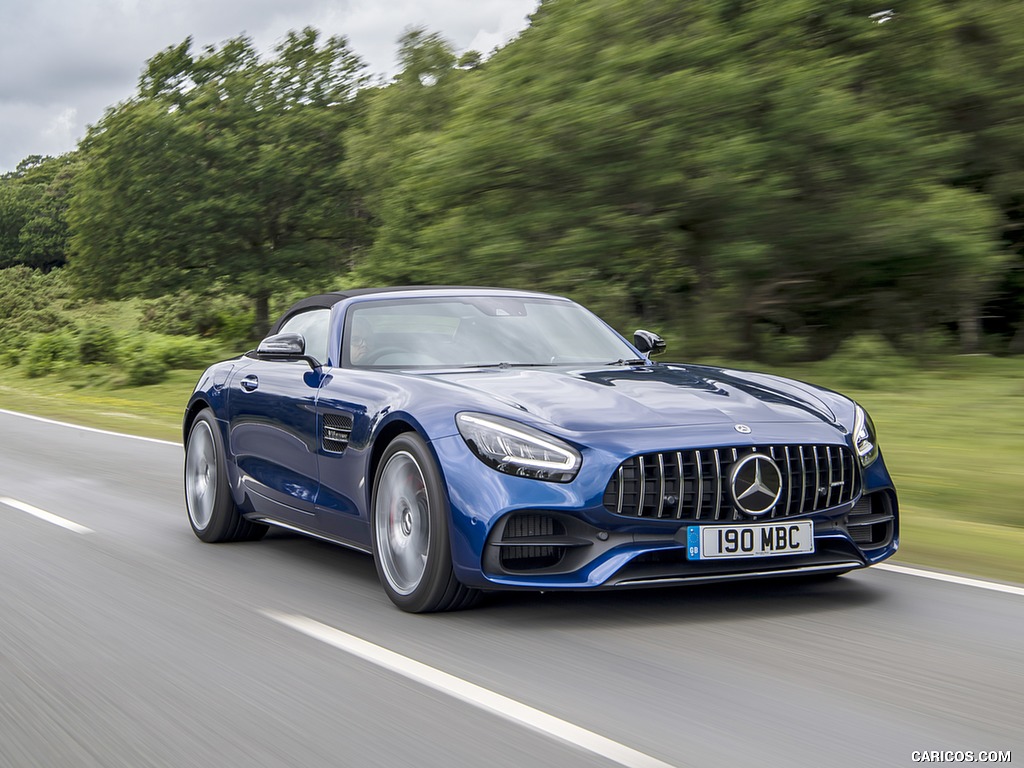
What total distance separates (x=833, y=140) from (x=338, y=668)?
42.2 ft

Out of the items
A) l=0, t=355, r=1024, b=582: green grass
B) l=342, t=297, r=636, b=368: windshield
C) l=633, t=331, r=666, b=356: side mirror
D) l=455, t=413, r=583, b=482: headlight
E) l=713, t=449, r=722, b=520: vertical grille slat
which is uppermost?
l=342, t=297, r=636, b=368: windshield

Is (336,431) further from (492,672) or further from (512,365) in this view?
(492,672)

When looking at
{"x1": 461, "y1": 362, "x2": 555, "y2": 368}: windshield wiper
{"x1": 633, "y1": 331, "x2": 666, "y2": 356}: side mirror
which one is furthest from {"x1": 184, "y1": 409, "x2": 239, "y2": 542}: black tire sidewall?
{"x1": 633, "y1": 331, "x2": 666, "y2": 356}: side mirror

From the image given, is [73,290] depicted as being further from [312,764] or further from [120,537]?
[312,764]

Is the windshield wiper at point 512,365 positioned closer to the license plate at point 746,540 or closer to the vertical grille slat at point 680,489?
the vertical grille slat at point 680,489

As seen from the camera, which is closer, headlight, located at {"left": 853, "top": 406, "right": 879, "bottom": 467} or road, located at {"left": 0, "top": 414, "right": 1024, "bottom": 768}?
road, located at {"left": 0, "top": 414, "right": 1024, "bottom": 768}

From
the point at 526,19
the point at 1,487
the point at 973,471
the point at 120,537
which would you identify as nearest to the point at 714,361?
the point at 526,19

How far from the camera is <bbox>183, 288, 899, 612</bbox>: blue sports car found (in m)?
4.89

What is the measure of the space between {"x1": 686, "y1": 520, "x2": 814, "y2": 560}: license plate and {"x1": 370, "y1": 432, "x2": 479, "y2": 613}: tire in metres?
0.94

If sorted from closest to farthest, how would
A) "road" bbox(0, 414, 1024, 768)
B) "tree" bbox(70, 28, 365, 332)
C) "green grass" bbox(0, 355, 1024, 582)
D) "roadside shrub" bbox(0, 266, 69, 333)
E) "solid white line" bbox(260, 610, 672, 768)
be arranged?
"solid white line" bbox(260, 610, 672, 768) < "road" bbox(0, 414, 1024, 768) < "green grass" bbox(0, 355, 1024, 582) < "tree" bbox(70, 28, 365, 332) < "roadside shrub" bbox(0, 266, 69, 333)

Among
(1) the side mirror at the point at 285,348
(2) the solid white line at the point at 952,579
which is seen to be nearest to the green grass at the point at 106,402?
(1) the side mirror at the point at 285,348

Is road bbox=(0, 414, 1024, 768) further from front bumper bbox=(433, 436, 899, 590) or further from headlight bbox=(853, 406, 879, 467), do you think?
headlight bbox=(853, 406, 879, 467)

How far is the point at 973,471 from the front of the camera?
9828mm

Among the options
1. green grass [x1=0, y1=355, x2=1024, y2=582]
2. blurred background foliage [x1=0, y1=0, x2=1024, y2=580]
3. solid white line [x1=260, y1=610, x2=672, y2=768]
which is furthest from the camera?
blurred background foliage [x1=0, y1=0, x2=1024, y2=580]
